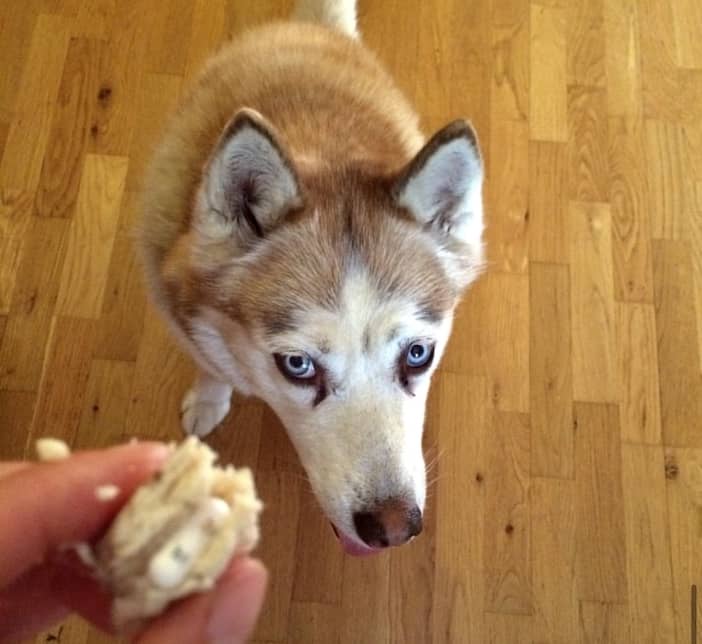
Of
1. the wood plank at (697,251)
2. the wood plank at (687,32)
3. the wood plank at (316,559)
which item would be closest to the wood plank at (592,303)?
the wood plank at (697,251)

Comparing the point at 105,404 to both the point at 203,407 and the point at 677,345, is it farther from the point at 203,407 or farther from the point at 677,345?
the point at 677,345

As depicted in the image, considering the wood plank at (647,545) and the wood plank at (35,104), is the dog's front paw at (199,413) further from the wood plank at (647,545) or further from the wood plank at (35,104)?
the wood plank at (647,545)

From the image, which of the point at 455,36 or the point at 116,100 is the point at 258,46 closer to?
the point at 116,100

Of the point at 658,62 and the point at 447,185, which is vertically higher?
the point at 447,185

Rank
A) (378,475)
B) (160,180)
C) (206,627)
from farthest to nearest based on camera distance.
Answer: (160,180) < (378,475) < (206,627)

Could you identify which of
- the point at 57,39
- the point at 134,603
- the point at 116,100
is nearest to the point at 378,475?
the point at 134,603

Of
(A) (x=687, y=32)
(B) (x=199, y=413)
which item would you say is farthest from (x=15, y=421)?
(A) (x=687, y=32)

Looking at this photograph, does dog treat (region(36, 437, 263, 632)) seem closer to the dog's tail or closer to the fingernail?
the fingernail
